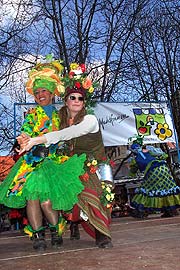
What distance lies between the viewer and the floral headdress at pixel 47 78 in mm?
3715

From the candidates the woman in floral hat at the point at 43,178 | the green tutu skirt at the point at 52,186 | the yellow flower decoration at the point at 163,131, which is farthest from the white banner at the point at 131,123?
the green tutu skirt at the point at 52,186

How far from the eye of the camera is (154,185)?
7.42m

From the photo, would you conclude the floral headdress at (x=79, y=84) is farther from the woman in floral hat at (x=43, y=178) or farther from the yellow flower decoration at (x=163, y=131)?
the yellow flower decoration at (x=163, y=131)

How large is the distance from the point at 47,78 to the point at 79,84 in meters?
0.29

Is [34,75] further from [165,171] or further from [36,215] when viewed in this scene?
[165,171]

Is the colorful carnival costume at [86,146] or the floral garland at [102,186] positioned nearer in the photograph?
the colorful carnival costume at [86,146]

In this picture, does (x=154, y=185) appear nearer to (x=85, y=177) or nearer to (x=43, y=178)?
(x=85, y=177)

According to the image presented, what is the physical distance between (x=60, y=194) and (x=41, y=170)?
0.25 meters

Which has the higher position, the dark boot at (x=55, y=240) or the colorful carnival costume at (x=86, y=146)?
the colorful carnival costume at (x=86, y=146)

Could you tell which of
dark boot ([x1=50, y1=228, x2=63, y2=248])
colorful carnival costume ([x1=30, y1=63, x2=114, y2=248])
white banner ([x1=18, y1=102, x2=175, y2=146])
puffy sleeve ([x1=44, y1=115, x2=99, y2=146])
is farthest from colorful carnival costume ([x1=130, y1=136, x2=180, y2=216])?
puffy sleeve ([x1=44, y1=115, x2=99, y2=146])

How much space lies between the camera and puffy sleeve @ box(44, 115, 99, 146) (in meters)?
3.28

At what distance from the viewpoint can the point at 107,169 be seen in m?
4.37

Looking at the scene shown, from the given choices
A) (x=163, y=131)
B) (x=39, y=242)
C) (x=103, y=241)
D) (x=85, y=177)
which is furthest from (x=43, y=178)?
(x=163, y=131)

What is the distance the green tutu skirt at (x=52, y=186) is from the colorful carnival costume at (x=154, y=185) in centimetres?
419
